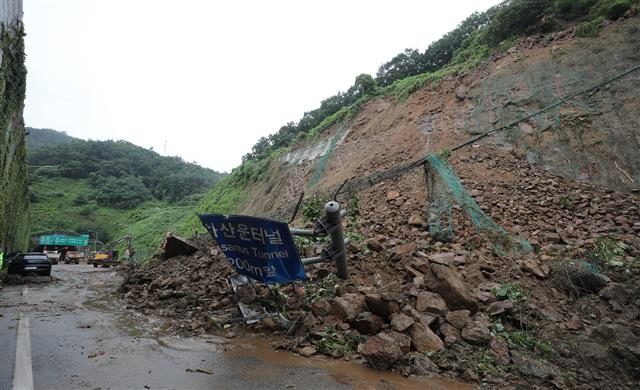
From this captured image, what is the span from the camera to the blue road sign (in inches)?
184

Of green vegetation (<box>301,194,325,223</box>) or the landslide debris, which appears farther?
green vegetation (<box>301,194,325,223</box>)

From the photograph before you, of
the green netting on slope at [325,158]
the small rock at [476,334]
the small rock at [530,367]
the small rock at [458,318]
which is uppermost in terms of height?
the green netting on slope at [325,158]

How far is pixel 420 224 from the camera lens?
739 centimetres

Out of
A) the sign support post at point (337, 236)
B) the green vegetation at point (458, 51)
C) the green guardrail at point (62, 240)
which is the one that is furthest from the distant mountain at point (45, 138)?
the sign support post at point (337, 236)

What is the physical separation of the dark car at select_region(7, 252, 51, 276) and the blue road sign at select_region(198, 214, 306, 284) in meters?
12.3

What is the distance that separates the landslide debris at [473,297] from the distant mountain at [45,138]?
10526cm

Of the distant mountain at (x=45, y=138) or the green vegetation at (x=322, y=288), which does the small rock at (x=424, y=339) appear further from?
the distant mountain at (x=45, y=138)

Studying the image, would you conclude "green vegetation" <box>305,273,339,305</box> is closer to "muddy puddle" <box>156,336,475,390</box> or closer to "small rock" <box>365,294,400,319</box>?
"small rock" <box>365,294,400,319</box>

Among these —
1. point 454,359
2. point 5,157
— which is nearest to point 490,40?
point 454,359

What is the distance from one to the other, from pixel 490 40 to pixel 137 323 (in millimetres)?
15765

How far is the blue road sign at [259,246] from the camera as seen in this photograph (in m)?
4.67

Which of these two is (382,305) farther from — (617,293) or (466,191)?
(466,191)

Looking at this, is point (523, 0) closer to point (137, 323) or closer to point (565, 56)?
point (565, 56)

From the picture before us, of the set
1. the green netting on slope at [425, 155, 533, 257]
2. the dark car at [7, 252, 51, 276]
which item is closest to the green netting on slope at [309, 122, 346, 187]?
the green netting on slope at [425, 155, 533, 257]
